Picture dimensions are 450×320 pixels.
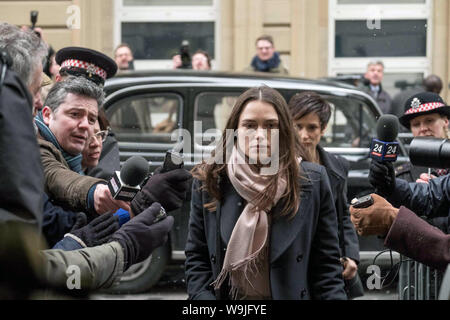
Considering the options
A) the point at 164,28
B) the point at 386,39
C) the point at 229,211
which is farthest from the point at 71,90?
the point at 164,28

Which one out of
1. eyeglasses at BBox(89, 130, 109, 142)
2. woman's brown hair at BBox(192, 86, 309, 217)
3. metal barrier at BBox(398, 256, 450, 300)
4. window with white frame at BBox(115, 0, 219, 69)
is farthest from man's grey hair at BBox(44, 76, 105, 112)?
window with white frame at BBox(115, 0, 219, 69)

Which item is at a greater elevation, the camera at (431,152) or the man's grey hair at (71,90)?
the man's grey hair at (71,90)

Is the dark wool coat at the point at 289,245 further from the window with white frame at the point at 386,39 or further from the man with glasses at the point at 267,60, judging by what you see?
the window with white frame at the point at 386,39

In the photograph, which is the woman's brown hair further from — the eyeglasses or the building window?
the building window

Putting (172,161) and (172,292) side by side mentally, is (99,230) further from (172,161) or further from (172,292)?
(172,292)

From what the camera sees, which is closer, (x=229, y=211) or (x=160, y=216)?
(x=160, y=216)

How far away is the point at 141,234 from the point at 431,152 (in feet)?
3.46

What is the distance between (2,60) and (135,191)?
96 centimetres

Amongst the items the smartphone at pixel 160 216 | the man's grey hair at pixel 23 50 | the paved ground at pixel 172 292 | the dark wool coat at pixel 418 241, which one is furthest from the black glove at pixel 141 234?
the paved ground at pixel 172 292

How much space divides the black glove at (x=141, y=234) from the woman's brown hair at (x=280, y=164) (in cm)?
54

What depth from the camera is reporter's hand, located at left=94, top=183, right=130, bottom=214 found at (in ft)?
11.1

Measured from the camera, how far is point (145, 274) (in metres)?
7.67

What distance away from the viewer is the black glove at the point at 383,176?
405cm

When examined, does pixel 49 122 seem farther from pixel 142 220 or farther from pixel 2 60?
pixel 2 60
